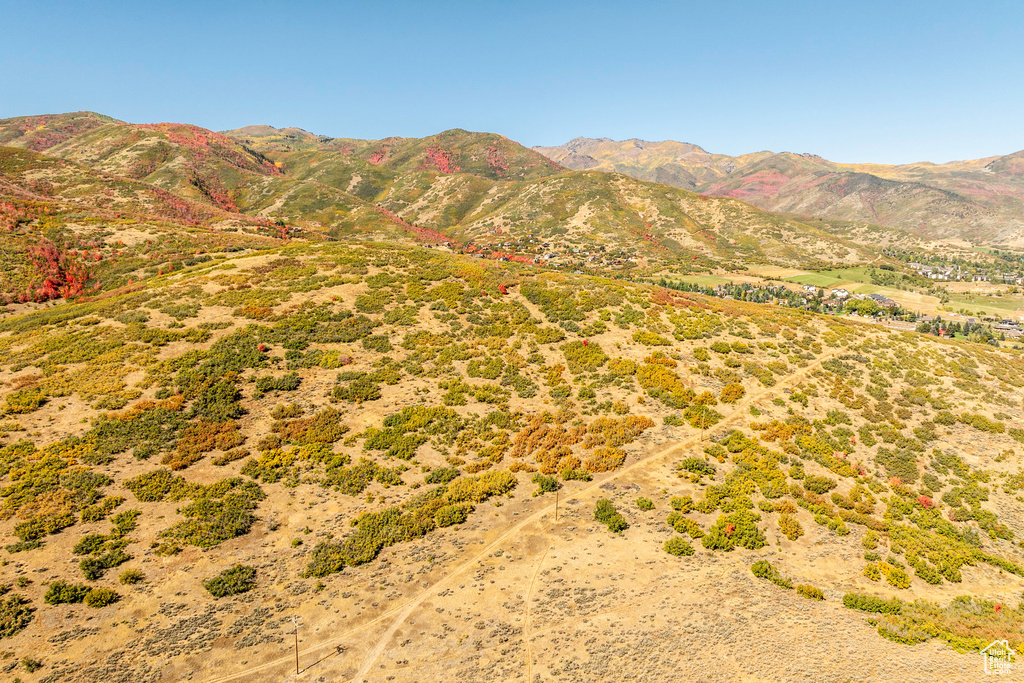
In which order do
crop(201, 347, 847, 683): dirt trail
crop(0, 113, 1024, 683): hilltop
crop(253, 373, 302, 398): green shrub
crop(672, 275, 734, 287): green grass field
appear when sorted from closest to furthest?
1. crop(201, 347, 847, 683): dirt trail
2. crop(0, 113, 1024, 683): hilltop
3. crop(253, 373, 302, 398): green shrub
4. crop(672, 275, 734, 287): green grass field

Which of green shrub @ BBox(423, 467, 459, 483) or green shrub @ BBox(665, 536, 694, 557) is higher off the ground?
green shrub @ BBox(423, 467, 459, 483)

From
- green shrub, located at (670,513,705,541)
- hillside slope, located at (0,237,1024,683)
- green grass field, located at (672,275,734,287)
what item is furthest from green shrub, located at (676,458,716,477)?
green grass field, located at (672,275,734,287)

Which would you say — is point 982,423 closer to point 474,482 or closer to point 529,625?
point 529,625

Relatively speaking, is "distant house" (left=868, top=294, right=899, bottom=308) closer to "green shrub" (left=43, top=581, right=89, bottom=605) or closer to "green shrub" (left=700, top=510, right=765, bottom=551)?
"green shrub" (left=700, top=510, right=765, bottom=551)

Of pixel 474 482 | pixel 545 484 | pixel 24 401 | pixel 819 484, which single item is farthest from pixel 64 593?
pixel 819 484

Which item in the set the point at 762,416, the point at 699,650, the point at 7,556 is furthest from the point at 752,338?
the point at 7,556

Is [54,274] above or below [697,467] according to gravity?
above

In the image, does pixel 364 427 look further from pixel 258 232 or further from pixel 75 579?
pixel 258 232
